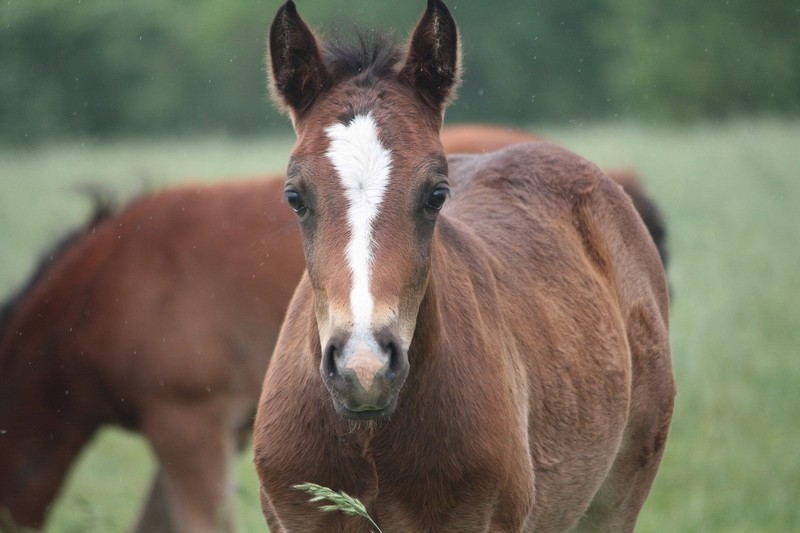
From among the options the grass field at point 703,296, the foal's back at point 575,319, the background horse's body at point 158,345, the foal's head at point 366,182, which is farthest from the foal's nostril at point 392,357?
the background horse's body at point 158,345

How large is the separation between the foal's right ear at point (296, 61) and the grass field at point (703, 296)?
5.60 feet

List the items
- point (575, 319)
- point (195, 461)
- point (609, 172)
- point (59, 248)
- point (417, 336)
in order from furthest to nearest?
point (609, 172) → point (59, 248) → point (195, 461) → point (575, 319) → point (417, 336)

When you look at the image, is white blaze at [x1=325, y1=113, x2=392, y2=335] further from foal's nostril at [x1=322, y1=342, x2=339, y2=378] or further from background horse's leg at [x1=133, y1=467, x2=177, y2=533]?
background horse's leg at [x1=133, y1=467, x2=177, y2=533]

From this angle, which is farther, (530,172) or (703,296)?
(703,296)

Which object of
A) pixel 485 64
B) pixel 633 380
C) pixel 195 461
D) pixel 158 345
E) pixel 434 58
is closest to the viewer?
pixel 434 58

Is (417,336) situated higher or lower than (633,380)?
higher

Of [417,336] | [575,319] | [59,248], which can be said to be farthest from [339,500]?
[59,248]

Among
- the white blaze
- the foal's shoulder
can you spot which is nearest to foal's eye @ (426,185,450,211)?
the white blaze

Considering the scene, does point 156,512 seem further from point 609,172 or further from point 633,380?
point 609,172

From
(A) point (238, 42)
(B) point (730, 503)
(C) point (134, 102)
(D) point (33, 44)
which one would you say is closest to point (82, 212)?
(B) point (730, 503)

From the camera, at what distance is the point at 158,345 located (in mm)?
7312

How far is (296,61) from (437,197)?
735mm

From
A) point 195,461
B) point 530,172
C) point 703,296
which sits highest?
point 530,172

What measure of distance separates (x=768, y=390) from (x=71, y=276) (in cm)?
683
